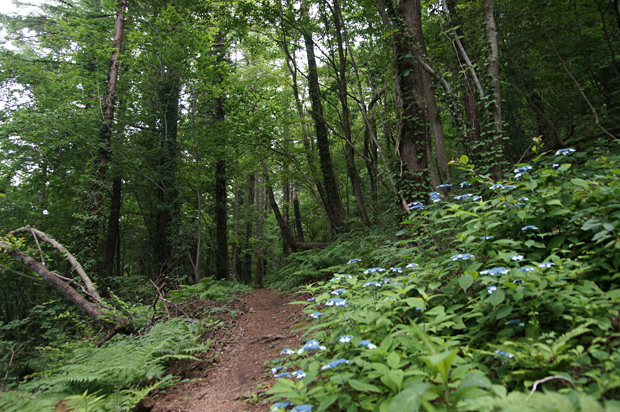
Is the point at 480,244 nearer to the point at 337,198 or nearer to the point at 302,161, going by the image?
the point at 337,198

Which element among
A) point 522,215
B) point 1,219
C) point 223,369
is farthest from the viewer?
point 1,219

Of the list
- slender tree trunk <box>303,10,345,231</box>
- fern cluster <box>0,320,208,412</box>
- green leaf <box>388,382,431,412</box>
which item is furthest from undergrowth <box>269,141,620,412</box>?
slender tree trunk <box>303,10,345,231</box>

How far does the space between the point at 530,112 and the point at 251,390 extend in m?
10.7

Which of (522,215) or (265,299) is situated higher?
(522,215)

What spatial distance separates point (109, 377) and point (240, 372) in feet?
4.65

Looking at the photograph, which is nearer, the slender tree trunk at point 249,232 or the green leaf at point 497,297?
the green leaf at point 497,297

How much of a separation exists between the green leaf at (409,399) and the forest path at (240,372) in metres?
1.65

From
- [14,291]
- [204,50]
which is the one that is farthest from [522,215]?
[14,291]

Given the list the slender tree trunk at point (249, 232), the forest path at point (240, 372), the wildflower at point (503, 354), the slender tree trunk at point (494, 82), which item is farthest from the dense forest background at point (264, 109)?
the wildflower at point (503, 354)

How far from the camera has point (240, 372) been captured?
3.66 meters

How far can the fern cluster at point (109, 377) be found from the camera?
2.72m

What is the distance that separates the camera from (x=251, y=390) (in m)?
3.02

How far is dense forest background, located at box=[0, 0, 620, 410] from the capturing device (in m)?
5.64

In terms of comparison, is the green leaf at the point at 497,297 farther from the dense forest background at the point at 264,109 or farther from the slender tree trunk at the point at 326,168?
the slender tree trunk at the point at 326,168
